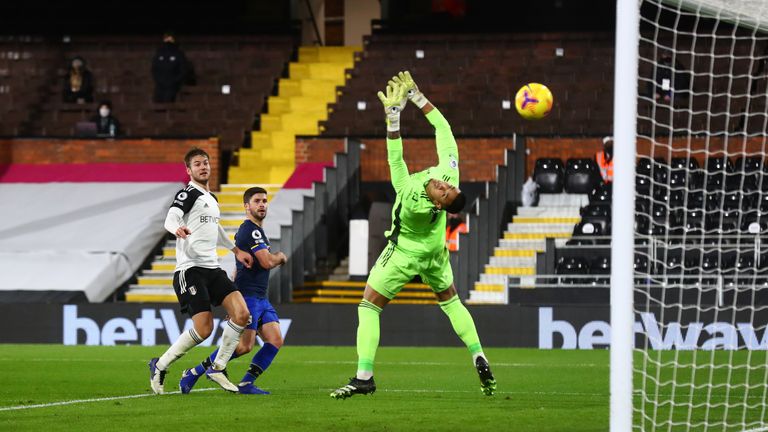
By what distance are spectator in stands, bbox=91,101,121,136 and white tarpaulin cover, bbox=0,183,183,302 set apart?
127cm

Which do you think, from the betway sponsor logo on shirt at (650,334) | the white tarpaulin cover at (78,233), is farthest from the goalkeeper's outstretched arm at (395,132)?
the white tarpaulin cover at (78,233)

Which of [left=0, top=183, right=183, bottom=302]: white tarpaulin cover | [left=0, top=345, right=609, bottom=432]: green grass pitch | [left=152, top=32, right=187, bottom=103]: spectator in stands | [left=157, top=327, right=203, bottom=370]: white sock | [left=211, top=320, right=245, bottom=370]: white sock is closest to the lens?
[left=0, top=345, right=609, bottom=432]: green grass pitch

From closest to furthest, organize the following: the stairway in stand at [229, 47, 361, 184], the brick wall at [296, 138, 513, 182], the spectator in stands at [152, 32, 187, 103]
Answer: the brick wall at [296, 138, 513, 182]
the stairway in stand at [229, 47, 361, 184]
the spectator in stands at [152, 32, 187, 103]

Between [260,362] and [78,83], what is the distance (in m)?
16.3

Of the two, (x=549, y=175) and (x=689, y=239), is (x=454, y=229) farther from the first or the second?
(x=689, y=239)

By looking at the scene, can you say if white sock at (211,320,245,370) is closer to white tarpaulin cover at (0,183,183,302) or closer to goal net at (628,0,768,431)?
goal net at (628,0,768,431)

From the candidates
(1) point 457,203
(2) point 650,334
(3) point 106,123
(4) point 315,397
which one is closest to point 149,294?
(3) point 106,123

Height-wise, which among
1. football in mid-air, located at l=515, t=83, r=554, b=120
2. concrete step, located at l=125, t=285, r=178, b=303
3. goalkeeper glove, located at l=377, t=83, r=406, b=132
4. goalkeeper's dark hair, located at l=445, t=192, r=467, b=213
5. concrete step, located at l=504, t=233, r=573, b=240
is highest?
football in mid-air, located at l=515, t=83, r=554, b=120

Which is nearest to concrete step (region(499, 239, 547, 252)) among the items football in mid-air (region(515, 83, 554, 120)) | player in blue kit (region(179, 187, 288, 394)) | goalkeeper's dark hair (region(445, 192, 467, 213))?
football in mid-air (region(515, 83, 554, 120))

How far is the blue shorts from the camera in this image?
10242mm

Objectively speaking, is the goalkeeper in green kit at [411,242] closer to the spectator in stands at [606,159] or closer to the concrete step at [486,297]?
the concrete step at [486,297]

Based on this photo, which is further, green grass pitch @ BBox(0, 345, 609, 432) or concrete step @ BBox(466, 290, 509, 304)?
concrete step @ BBox(466, 290, 509, 304)

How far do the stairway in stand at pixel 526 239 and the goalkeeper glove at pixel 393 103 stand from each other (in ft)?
31.8

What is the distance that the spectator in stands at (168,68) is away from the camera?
955 inches
